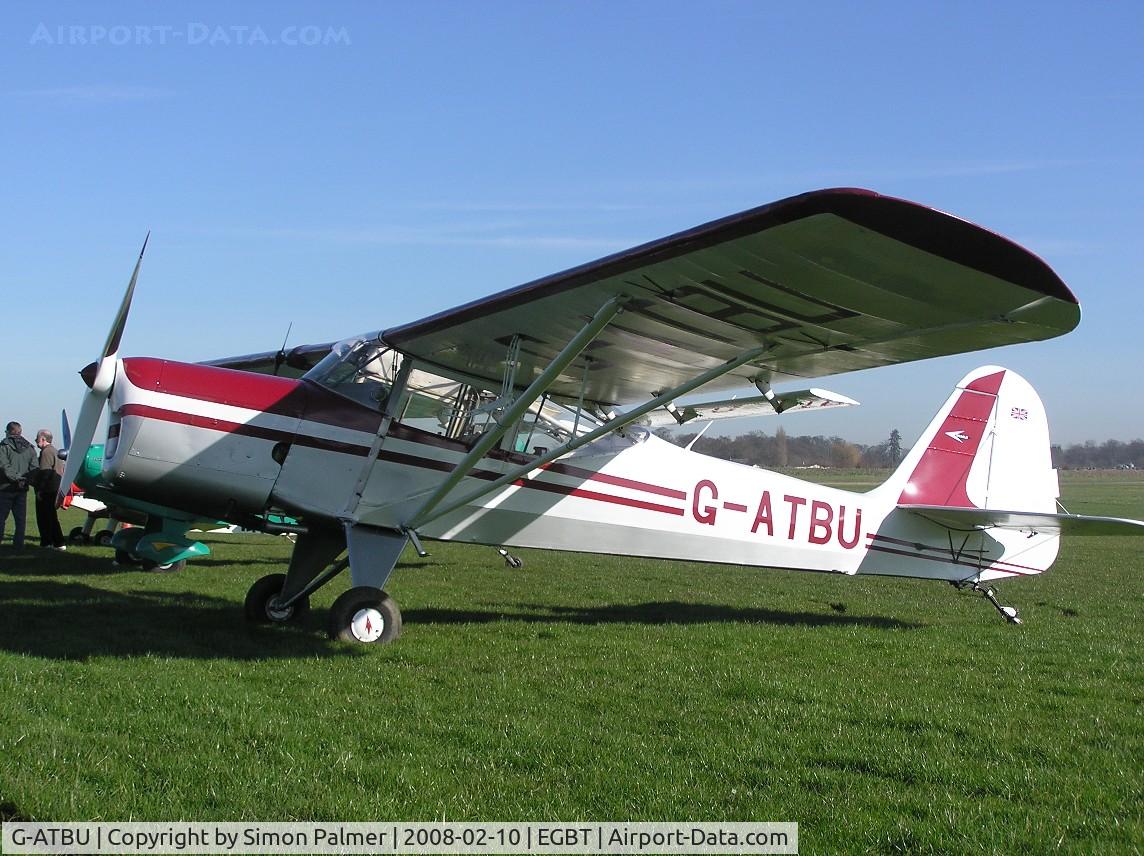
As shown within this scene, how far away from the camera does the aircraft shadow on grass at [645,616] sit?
27.5ft

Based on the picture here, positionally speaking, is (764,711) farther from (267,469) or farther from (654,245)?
(267,469)

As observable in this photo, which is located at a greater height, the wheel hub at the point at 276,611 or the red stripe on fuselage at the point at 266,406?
the red stripe on fuselage at the point at 266,406

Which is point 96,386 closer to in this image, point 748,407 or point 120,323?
point 120,323

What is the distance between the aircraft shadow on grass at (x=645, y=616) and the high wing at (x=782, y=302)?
2.08 meters

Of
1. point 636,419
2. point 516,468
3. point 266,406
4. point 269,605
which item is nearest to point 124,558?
point 269,605

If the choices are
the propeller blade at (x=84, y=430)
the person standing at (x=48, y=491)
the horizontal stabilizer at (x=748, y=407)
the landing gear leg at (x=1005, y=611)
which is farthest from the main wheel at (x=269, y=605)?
the person standing at (x=48, y=491)

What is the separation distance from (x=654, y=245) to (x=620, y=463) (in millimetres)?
3079

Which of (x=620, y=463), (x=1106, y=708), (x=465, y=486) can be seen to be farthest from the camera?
(x=620, y=463)

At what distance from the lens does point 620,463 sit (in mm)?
8125

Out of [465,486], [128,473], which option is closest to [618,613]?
[465,486]

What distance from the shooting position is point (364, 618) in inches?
263

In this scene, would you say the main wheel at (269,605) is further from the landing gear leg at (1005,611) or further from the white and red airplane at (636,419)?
the landing gear leg at (1005,611)

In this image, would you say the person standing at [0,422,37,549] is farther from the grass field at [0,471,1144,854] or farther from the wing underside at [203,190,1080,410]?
the wing underside at [203,190,1080,410]

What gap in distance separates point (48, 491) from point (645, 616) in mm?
9591
